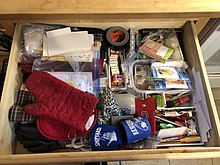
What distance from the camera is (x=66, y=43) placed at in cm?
86

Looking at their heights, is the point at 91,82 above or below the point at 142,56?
below

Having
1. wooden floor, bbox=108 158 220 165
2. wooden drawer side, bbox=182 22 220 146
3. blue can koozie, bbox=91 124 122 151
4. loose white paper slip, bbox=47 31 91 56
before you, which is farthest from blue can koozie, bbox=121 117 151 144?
wooden floor, bbox=108 158 220 165

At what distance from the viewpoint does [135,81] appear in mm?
938

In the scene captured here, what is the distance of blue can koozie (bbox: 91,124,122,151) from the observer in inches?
29.5

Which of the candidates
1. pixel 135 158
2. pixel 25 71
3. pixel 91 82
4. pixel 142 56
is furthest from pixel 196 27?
pixel 25 71

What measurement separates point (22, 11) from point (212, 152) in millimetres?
727

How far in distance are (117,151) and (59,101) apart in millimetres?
255

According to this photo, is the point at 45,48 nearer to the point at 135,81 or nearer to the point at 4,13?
the point at 4,13

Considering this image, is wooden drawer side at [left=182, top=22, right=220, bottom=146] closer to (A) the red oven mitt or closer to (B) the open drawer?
(B) the open drawer

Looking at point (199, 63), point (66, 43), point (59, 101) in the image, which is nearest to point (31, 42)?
point (66, 43)

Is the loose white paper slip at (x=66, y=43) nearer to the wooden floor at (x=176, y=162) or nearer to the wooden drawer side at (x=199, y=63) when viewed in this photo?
the wooden drawer side at (x=199, y=63)

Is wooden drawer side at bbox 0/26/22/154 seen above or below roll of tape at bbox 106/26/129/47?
below

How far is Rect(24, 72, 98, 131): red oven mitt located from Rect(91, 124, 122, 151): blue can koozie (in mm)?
51

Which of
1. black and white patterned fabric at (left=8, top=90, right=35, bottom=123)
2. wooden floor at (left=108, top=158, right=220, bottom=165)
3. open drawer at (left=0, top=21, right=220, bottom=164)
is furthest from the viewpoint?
wooden floor at (left=108, top=158, right=220, bottom=165)
